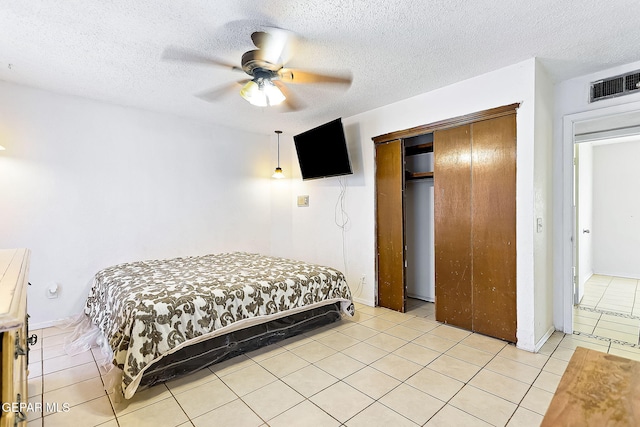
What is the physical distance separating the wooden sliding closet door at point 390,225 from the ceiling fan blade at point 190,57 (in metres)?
2.01

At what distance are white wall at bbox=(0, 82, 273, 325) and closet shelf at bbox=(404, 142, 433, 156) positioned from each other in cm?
256

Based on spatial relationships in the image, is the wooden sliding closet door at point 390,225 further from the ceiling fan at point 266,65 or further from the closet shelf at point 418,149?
the ceiling fan at point 266,65

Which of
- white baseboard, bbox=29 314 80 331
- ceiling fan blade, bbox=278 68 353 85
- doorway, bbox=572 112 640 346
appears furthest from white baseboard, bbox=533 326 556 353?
white baseboard, bbox=29 314 80 331

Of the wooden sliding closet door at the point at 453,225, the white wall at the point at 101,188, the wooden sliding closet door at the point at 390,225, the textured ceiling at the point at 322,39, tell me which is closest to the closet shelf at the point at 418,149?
the wooden sliding closet door at the point at 390,225

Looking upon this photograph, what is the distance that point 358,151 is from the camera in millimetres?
4172

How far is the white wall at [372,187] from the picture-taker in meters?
2.71

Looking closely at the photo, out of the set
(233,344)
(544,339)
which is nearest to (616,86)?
(544,339)

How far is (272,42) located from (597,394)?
2.46m

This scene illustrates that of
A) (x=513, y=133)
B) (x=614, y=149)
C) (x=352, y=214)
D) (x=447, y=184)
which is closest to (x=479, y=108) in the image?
(x=513, y=133)

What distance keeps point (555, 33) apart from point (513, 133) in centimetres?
79

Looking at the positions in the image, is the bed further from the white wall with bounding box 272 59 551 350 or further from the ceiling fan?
the ceiling fan

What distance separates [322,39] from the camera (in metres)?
2.33

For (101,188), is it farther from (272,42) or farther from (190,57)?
(272,42)

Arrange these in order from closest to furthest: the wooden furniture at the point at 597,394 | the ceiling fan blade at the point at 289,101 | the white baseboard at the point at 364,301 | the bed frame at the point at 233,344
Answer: the wooden furniture at the point at 597,394 < the bed frame at the point at 233,344 < the ceiling fan blade at the point at 289,101 < the white baseboard at the point at 364,301
